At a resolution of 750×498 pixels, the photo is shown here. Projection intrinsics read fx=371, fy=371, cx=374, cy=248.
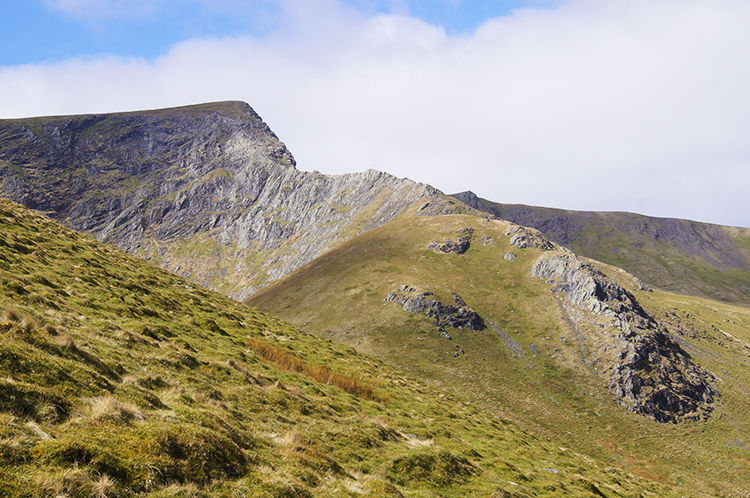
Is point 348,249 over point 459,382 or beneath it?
Result: over

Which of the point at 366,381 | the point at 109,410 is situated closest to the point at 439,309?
the point at 366,381

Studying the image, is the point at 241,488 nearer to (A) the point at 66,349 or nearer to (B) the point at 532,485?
(A) the point at 66,349

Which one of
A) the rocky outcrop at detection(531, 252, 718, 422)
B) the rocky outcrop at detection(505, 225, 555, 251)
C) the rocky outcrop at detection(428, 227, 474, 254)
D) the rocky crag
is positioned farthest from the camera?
the rocky outcrop at detection(428, 227, 474, 254)

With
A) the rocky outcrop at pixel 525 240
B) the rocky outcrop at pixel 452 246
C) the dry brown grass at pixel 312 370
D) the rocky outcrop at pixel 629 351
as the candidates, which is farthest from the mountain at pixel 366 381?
the rocky outcrop at pixel 525 240

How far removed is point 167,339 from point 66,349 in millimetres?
11236

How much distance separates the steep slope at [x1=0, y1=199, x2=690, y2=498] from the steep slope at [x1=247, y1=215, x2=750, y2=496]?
1094 inches

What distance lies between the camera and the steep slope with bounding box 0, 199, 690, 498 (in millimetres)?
9711

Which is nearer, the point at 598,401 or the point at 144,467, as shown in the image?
the point at 144,467

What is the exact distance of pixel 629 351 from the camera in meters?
83.8

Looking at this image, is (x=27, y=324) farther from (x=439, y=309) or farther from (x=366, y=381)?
(x=439, y=309)

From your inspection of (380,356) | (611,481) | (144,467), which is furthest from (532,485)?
(380,356)

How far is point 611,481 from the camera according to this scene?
40344mm

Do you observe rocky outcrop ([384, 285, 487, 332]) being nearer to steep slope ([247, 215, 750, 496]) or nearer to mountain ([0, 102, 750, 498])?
steep slope ([247, 215, 750, 496])

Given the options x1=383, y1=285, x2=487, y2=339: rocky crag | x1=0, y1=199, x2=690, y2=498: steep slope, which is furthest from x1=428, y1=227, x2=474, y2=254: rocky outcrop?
x1=0, y1=199, x2=690, y2=498: steep slope
